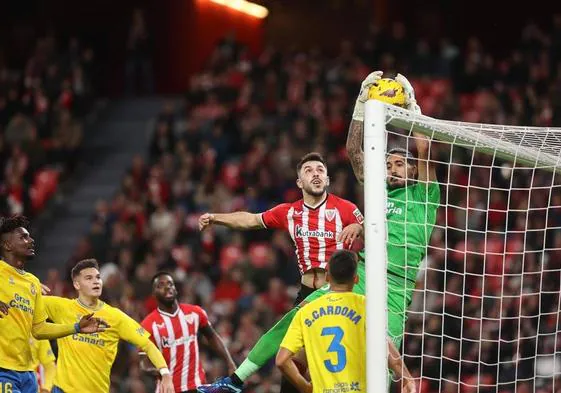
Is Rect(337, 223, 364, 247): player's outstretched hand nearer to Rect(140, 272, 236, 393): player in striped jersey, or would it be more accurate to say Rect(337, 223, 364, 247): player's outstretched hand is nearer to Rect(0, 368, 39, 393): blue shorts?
Rect(140, 272, 236, 393): player in striped jersey

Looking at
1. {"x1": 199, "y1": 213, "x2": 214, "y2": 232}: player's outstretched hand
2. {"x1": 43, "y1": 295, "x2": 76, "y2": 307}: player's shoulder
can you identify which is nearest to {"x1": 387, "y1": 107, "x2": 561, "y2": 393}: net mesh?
{"x1": 199, "y1": 213, "x2": 214, "y2": 232}: player's outstretched hand

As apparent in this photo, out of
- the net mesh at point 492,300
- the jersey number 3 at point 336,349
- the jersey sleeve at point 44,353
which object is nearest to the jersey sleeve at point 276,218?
the jersey number 3 at point 336,349

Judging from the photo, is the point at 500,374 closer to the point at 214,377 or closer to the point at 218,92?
the point at 214,377

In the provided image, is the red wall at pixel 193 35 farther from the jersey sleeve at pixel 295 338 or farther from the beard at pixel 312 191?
the jersey sleeve at pixel 295 338

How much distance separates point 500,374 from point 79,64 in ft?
41.2

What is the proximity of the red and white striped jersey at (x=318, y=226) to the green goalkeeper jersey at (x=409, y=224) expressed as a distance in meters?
0.56

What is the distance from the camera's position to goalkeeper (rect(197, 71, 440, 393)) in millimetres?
10070

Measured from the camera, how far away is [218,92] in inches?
872

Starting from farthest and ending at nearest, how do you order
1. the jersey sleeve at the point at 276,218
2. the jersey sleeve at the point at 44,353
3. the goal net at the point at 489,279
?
the jersey sleeve at the point at 44,353, the jersey sleeve at the point at 276,218, the goal net at the point at 489,279

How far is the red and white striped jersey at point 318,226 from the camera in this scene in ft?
35.0

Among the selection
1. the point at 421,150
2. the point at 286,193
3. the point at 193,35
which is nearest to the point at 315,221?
the point at 421,150

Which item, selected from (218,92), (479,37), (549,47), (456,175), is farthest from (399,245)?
(479,37)

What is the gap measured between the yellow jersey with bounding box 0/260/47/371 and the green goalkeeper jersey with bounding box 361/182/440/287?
2.85 meters

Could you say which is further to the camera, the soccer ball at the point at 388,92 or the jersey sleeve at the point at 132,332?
the jersey sleeve at the point at 132,332
